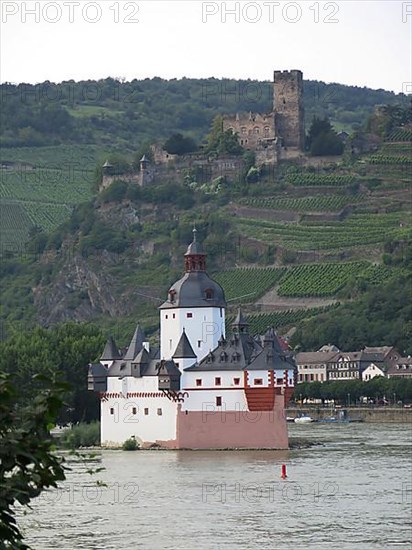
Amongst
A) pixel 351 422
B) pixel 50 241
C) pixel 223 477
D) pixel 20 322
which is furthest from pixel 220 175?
pixel 223 477

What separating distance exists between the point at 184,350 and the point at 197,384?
4.40 ft

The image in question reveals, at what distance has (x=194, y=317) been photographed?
6081 cm

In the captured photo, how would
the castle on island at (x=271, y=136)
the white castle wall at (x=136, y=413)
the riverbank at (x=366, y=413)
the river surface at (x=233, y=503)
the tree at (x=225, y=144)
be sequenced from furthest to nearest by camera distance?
the tree at (x=225, y=144), the castle on island at (x=271, y=136), the riverbank at (x=366, y=413), the white castle wall at (x=136, y=413), the river surface at (x=233, y=503)

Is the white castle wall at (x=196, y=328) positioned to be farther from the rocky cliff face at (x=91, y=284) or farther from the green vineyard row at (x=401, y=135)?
the green vineyard row at (x=401, y=135)

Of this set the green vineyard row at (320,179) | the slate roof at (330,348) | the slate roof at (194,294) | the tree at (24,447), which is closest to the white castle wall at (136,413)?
the slate roof at (194,294)

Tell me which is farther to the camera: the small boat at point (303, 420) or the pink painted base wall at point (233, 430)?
the small boat at point (303, 420)

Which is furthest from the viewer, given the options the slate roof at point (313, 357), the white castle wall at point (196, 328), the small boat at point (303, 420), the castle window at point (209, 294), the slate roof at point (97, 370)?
the slate roof at point (313, 357)

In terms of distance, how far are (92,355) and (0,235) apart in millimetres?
89994

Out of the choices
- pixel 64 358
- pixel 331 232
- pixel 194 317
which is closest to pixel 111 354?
pixel 194 317

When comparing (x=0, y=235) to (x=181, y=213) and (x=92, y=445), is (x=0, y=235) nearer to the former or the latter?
(x=181, y=213)

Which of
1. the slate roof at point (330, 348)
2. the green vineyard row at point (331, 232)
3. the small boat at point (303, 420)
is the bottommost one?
the small boat at point (303, 420)

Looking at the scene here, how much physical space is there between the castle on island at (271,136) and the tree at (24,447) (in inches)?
5317

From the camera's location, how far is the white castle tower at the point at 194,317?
199 ft

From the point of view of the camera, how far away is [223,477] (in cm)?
4688
